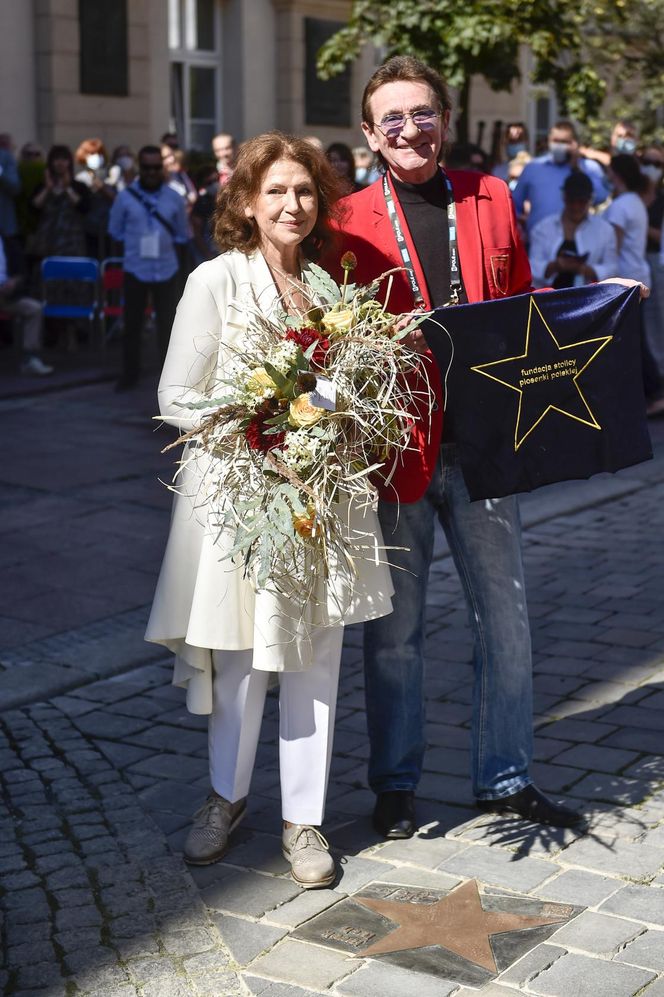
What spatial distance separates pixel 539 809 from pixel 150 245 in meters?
8.61

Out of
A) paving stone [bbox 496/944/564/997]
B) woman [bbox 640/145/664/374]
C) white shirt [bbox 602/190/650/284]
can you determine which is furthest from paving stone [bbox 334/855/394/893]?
woman [bbox 640/145/664/374]

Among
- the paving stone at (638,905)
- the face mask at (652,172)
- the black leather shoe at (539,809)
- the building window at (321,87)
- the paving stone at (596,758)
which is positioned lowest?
the paving stone at (638,905)

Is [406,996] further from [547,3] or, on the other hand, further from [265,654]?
[547,3]

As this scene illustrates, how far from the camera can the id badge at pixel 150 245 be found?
1196cm

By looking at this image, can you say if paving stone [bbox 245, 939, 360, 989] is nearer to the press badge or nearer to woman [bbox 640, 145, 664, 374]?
the press badge

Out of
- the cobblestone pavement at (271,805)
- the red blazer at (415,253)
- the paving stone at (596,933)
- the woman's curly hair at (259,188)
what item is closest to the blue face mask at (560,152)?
the cobblestone pavement at (271,805)

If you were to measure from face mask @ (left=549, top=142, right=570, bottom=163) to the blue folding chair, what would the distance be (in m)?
4.35

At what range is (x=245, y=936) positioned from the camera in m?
3.57

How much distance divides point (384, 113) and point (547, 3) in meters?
11.1

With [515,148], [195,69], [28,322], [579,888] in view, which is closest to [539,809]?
[579,888]

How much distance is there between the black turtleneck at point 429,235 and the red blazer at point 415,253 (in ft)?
0.12

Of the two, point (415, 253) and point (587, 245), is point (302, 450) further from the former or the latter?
point (587, 245)

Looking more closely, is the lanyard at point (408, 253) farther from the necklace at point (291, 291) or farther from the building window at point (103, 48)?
the building window at point (103, 48)

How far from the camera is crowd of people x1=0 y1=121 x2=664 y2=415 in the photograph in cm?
1033
